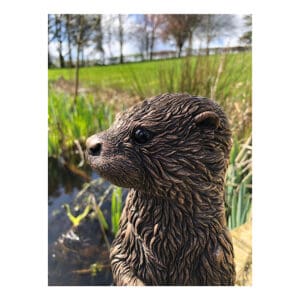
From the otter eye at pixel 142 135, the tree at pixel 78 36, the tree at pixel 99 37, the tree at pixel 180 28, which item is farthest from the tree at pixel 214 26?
the otter eye at pixel 142 135

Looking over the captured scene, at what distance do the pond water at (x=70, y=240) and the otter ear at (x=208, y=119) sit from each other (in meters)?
1.06

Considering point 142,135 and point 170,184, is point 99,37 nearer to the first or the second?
point 142,135

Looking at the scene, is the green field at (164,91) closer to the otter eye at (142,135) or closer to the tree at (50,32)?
the tree at (50,32)

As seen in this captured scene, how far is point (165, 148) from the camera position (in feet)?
6.05

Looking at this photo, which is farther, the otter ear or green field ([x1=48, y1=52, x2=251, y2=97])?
green field ([x1=48, y1=52, x2=251, y2=97])

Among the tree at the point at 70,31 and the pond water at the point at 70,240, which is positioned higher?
the tree at the point at 70,31

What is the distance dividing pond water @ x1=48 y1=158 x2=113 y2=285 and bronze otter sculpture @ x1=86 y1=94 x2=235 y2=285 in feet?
1.99

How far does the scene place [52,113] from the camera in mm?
2613

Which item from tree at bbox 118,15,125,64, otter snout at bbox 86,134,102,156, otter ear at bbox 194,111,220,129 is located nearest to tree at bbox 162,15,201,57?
tree at bbox 118,15,125,64

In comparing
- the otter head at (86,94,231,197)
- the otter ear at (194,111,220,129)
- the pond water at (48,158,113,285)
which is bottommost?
the pond water at (48,158,113,285)

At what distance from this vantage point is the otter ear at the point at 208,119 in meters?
1.81

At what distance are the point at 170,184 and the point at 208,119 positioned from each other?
0.32 metres

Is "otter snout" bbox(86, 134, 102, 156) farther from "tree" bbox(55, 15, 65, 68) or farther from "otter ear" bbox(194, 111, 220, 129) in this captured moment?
"tree" bbox(55, 15, 65, 68)

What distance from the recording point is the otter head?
6.04 feet
